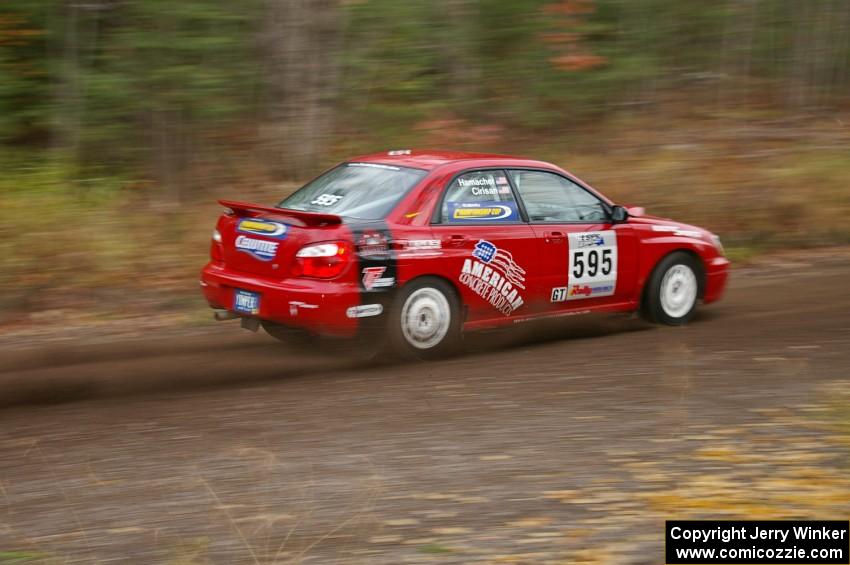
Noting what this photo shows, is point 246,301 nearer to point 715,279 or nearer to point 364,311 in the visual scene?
point 364,311

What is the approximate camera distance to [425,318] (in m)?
7.94

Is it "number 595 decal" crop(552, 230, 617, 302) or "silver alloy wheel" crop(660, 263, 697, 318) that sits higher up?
"number 595 decal" crop(552, 230, 617, 302)

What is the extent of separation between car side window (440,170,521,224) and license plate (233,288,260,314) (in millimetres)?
1556

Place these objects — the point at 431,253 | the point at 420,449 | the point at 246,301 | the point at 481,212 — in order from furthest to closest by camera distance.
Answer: the point at 481,212 → the point at 431,253 → the point at 246,301 → the point at 420,449

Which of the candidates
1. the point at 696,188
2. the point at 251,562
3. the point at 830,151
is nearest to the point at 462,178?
the point at 251,562

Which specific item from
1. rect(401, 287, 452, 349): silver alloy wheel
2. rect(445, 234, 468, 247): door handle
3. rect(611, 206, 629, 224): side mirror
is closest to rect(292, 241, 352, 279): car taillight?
rect(401, 287, 452, 349): silver alloy wheel

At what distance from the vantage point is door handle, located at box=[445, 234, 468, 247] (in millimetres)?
7953

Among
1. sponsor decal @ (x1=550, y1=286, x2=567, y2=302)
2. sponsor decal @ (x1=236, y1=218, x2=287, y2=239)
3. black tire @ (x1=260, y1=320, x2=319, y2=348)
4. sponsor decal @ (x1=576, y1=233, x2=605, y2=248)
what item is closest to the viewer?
sponsor decal @ (x1=236, y1=218, x2=287, y2=239)

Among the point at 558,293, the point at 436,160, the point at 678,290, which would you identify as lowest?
A: the point at 678,290

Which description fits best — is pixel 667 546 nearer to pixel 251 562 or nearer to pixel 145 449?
pixel 251 562

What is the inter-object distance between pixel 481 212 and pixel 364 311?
1387 mm

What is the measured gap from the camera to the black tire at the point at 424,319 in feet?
25.4

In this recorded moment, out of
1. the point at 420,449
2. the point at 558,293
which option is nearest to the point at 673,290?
the point at 558,293

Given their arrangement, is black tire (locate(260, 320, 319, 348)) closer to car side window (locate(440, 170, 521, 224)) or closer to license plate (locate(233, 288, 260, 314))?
license plate (locate(233, 288, 260, 314))
